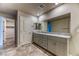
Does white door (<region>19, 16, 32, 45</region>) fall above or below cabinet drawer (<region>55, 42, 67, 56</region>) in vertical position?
above

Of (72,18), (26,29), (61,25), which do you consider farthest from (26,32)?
(72,18)

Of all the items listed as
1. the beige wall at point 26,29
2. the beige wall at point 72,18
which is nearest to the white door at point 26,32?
the beige wall at point 26,29

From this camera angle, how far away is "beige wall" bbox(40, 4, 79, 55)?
1.57 m

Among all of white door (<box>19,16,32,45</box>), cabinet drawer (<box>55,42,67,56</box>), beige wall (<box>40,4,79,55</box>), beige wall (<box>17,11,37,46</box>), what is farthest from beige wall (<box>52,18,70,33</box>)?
white door (<box>19,16,32,45</box>)

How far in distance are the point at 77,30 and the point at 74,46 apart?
0.31 m

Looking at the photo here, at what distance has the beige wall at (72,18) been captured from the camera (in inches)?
61.7

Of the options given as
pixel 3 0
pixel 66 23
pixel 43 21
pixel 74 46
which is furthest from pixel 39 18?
pixel 3 0

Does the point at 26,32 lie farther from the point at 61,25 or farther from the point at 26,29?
the point at 61,25

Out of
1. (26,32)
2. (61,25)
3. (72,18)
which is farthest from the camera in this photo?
(26,32)

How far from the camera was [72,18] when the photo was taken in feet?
5.83

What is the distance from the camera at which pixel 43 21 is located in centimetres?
202

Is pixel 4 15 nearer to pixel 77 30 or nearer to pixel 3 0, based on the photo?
pixel 3 0

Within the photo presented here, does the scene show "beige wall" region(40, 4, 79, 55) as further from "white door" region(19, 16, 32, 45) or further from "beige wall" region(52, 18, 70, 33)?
"white door" region(19, 16, 32, 45)

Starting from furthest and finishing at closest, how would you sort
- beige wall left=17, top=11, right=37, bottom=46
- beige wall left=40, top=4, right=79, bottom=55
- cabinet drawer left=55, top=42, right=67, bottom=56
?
beige wall left=17, top=11, right=37, bottom=46, cabinet drawer left=55, top=42, right=67, bottom=56, beige wall left=40, top=4, right=79, bottom=55
